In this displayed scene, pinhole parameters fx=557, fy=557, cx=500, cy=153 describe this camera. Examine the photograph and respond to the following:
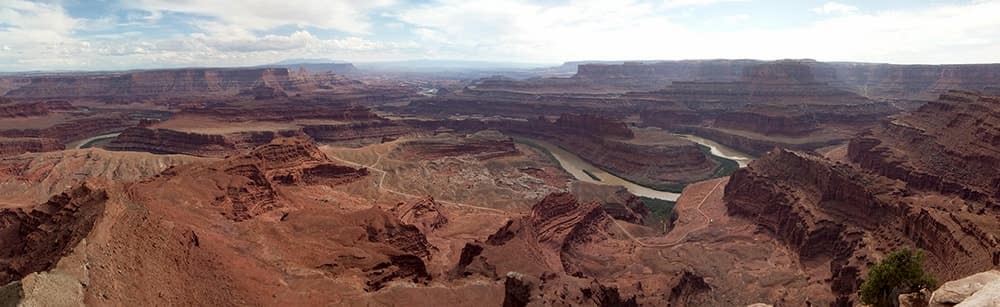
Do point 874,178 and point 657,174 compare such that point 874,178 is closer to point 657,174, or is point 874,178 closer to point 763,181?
point 763,181

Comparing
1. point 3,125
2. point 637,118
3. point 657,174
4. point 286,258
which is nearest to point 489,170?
point 657,174

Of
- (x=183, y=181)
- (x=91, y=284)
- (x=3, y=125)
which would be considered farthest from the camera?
(x=3, y=125)

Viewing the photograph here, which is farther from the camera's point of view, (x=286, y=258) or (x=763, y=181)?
(x=763, y=181)

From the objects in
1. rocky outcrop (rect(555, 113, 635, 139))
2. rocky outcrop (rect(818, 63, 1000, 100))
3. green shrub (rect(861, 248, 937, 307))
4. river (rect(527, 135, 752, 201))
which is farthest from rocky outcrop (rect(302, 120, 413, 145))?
rocky outcrop (rect(818, 63, 1000, 100))

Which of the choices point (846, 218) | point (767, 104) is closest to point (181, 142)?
point (846, 218)

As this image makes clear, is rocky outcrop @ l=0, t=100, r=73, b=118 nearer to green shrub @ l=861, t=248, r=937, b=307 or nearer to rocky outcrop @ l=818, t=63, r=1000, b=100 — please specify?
green shrub @ l=861, t=248, r=937, b=307
